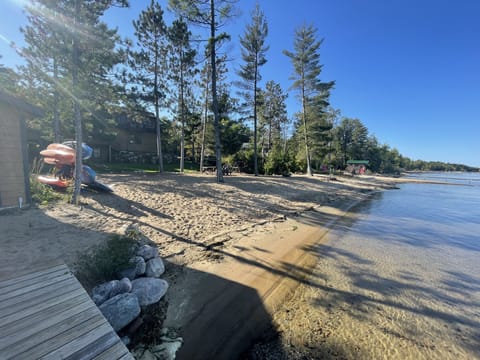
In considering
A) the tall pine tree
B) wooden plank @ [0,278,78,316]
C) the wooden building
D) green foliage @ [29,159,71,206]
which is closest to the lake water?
wooden plank @ [0,278,78,316]

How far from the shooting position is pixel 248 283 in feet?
12.2

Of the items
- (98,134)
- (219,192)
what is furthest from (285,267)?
(98,134)

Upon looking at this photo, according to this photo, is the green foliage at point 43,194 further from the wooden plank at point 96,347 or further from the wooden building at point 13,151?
the wooden plank at point 96,347

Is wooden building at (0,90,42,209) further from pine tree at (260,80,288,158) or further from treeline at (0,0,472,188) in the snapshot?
pine tree at (260,80,288,158)

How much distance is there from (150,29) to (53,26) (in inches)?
375

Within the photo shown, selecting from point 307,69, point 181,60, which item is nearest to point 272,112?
point 307,69

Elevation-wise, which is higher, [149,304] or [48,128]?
[48,128]

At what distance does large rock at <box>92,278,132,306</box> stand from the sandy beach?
0.70 metres

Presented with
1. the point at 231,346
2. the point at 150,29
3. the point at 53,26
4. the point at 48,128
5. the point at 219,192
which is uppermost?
the point at 150,29

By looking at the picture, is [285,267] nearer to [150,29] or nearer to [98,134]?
[150,29]

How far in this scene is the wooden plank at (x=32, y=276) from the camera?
8.20ft

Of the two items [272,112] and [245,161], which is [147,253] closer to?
[245,161]

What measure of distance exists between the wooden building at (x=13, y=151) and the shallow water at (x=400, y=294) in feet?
28.0

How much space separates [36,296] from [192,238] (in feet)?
10.5
